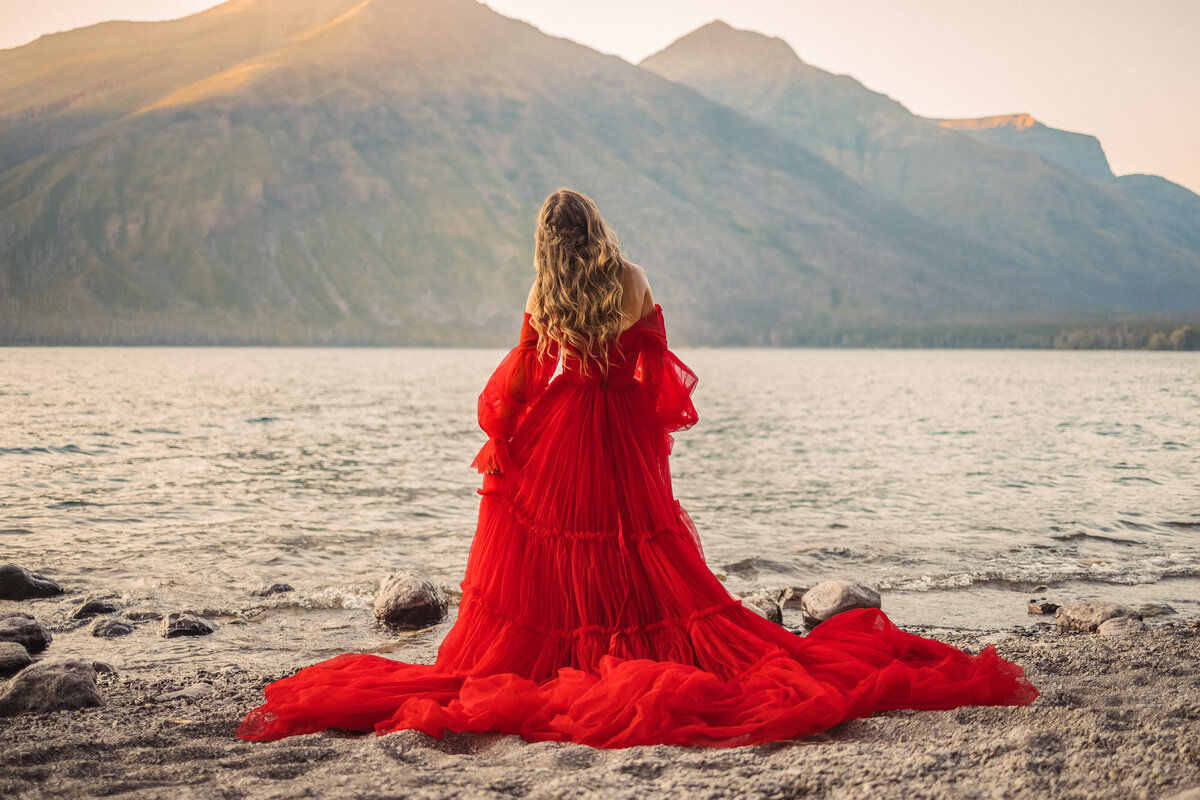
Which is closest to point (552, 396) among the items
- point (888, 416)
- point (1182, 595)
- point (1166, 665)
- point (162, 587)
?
point (1166, 665)

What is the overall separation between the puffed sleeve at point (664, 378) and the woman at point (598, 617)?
12 mm

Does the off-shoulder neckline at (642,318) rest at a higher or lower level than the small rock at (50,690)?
higher

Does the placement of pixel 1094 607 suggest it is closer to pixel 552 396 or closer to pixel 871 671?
pixel 871 671

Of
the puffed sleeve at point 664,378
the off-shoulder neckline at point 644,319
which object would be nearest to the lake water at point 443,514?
the puffed sleeve at point 664,378

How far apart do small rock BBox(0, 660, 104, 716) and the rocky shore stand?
0.01 meters

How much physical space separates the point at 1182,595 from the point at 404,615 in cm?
775

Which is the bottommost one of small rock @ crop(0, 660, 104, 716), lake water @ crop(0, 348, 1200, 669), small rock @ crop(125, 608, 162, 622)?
lake water @ crop(0, 348, 1200, 669)

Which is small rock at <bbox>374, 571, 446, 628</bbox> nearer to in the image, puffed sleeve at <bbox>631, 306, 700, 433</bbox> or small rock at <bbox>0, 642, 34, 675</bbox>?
small rock at <bbox>0, 642, 34, 675</bbox>

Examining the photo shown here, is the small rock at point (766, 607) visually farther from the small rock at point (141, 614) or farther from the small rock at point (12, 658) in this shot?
the small rock at point (12, 658)

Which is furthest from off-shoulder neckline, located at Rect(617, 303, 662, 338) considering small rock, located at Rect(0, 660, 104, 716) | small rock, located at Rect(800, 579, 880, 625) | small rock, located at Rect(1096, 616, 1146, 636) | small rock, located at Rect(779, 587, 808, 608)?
small rock, located at Rect(1096, 616, 1146, 636)

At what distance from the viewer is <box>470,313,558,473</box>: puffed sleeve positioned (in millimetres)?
5141

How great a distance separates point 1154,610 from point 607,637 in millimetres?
6034

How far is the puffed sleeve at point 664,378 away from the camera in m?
5.16

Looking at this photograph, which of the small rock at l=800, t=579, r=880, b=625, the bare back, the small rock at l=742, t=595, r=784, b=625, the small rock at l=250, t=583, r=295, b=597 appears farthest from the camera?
the small rock at l=250, t=583, r=295, b=597
